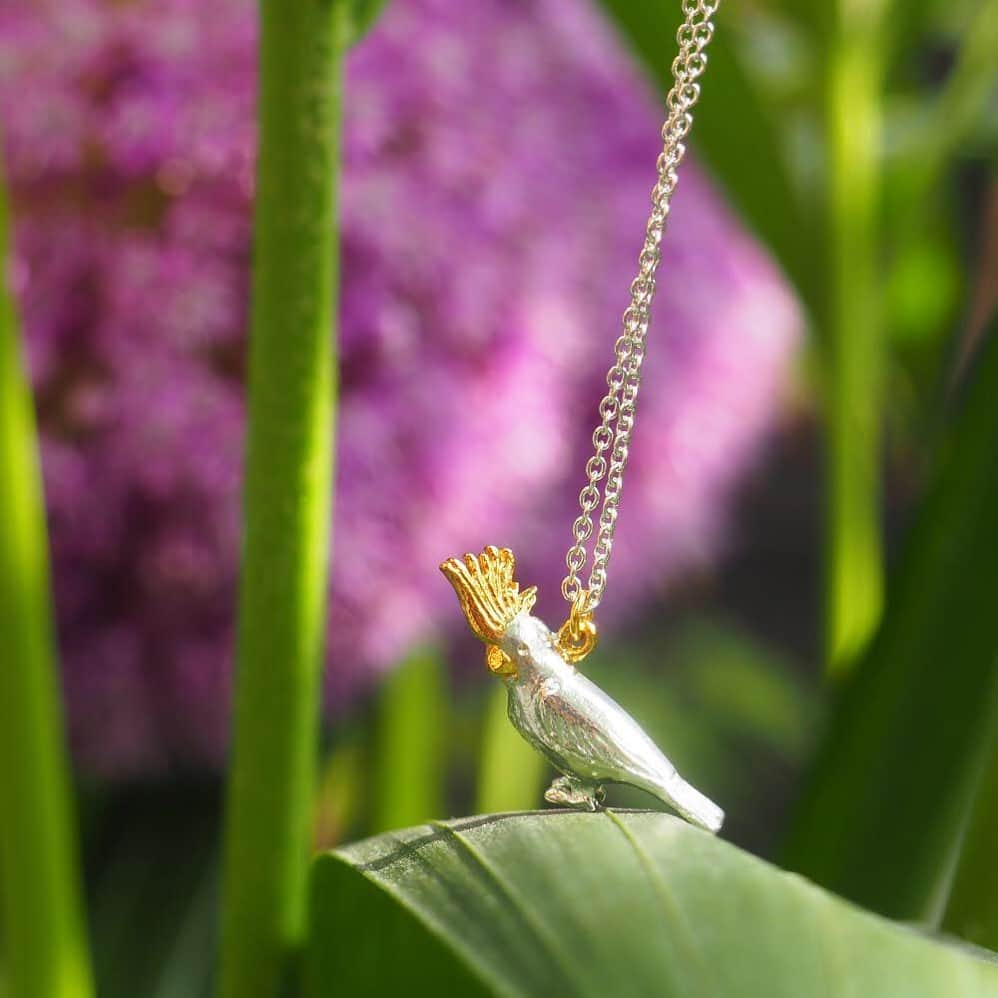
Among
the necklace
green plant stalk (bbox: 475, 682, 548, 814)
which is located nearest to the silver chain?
the necklace

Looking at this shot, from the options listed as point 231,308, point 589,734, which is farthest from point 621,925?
point 231,308

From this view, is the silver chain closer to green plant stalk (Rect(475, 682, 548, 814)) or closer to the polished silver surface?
the polished silver surface

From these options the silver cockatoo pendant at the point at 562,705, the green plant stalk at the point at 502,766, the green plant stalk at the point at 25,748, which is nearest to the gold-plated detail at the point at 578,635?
the silver cockatoo pendant at the point at 562,705

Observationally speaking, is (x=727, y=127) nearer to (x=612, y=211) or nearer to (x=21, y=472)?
(x=612, y=211)

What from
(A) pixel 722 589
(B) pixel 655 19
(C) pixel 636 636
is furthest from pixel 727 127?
(A) pixel 722 589

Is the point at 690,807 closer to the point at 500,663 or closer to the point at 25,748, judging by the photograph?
the point at 500,663

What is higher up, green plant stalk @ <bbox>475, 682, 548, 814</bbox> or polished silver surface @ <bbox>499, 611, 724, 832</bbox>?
polished silver surface @ <bbox>499, 611, 724, 832</bbox>
